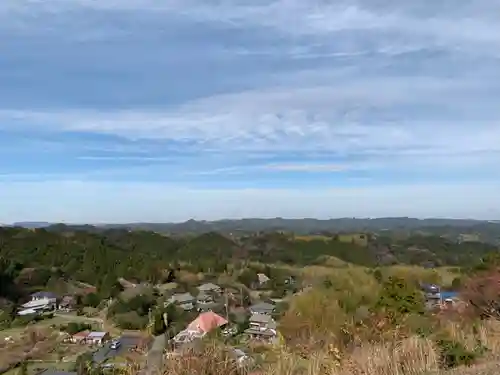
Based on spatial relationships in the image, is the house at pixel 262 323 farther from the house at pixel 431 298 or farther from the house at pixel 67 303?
the house at pixel 67 303

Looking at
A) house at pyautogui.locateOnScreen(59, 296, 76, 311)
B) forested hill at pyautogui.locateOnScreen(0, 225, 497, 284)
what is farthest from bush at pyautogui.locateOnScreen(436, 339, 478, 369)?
forested hill at pyautogui.locateOnScreen(0, 225, 497, 284)

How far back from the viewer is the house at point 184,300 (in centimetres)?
2537

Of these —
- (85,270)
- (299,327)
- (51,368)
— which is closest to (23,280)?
(85,270)

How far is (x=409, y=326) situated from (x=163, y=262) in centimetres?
3550

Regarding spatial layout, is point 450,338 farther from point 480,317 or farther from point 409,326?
point 480,317

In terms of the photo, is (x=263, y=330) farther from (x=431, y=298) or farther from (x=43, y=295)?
(x=43, y=295)

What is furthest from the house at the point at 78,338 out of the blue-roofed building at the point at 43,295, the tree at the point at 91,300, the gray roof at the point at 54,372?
the blue-roofed building at the point at 43,295

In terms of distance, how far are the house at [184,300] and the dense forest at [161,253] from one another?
4.65 metres

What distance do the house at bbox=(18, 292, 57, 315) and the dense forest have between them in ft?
5.52

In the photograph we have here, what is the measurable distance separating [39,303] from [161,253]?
1743cm

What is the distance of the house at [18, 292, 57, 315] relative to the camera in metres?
27.1

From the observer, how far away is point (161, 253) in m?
46.0

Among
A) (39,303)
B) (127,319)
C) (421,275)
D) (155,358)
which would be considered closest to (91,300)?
(39,303)

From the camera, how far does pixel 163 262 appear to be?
1545 inches
